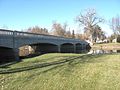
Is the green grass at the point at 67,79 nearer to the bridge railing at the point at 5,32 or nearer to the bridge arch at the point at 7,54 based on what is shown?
the bridge railing at the point at 5,32

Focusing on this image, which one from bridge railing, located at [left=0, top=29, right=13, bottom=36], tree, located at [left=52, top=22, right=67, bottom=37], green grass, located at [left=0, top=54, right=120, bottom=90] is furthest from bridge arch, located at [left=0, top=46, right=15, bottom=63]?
tree, located at [left=52, top=22, right=67, bottom=37]

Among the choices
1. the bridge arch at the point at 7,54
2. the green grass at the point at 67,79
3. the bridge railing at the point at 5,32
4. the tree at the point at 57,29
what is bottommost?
the green grass at the point at 67,79

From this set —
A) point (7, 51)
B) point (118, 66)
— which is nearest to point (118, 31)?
point (7, 51)

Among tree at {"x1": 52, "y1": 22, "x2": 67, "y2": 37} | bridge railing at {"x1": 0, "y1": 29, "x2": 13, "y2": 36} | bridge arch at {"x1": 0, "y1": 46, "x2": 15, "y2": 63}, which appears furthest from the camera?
tree at {"x1": 52, "y1": 22, "x2": 67, "y2": 37}

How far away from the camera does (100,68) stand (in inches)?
568

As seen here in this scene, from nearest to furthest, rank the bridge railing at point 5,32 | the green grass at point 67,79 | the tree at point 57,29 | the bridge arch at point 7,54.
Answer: the green grass at point 67,79 < the bridge railing at point 5,32 < the bridge arch at point 7,54 < the tree at point 57,29

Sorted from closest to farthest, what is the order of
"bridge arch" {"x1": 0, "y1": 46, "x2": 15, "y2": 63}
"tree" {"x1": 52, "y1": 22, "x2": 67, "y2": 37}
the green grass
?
1. the green grass
2. "bridge arch" {"x1": 0, "y1": 46, "x2": 15, "y2": 63}
3. "tree" {"x1": 52, "y1": 22, "x2": 67, "y2": 37}

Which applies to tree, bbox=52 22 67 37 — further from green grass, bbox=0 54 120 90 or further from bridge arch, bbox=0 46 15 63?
green grass, bbox=0 54 120 90

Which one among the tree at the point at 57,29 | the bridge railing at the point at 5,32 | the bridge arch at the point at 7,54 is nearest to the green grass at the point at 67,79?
the bridge railing at the point at 5,32

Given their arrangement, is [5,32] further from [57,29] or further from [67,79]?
[57,29]

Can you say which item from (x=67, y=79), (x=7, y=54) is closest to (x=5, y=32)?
(x=7, y=54)

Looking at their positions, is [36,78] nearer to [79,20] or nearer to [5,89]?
[5,89]

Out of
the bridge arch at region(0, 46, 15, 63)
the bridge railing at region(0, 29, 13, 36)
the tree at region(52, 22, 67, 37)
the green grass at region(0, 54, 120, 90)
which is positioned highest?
the tree at region(52, 22, 67, 37)

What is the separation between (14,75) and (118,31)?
85.0 metres
